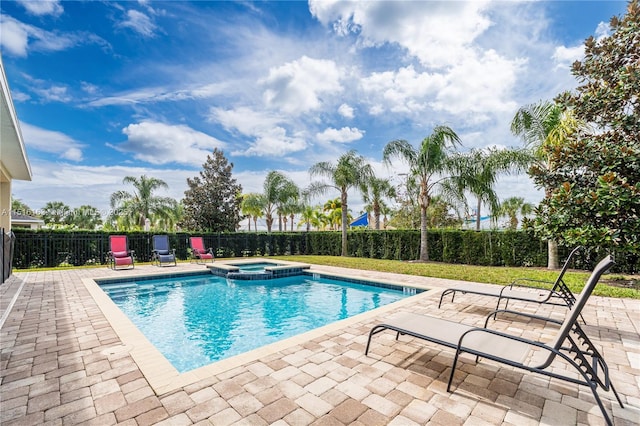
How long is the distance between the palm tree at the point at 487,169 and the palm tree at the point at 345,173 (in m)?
5.86

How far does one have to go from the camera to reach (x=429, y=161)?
50.1 ft

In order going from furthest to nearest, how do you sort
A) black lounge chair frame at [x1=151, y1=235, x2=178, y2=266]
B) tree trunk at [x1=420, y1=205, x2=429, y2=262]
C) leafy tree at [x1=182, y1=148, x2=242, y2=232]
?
leafy tree at [x1=182, y1=148, x2=242, y2=232] < tree trunk at [x1=420, y1=205, x2=429, y2=262] < black lounge chair frame at [x1=151, y1=235, x2=178, y2=266]

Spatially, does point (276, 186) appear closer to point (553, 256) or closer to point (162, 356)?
point (553, 256)

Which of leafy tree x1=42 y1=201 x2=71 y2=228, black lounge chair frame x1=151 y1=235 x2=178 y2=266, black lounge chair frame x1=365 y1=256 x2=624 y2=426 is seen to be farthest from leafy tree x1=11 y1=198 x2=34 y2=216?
black lounge chair frame x1=365 y1=256 x2=624 y2=426

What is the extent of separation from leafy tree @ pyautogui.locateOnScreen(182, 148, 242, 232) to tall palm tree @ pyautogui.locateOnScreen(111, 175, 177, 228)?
495 cm

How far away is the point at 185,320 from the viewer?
6.52m

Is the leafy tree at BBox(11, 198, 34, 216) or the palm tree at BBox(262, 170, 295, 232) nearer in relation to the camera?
the palm tree at BBox(262, 170, 295, 232)

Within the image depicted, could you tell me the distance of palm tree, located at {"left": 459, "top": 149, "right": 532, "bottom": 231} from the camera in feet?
42.1

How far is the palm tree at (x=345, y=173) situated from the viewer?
1858 cm

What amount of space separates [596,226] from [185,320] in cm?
932

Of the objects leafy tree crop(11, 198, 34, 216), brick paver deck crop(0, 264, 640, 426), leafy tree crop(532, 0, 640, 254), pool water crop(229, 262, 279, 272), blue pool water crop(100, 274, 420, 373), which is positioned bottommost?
blue pool water crop(100, 274, 420, 373)

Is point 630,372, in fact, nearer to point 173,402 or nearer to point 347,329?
point 347,329

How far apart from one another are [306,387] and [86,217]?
172 feet

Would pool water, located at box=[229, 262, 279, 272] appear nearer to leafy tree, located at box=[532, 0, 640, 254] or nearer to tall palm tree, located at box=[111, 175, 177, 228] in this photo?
leafy tree, located at box=[532, 0, 640, 254]
